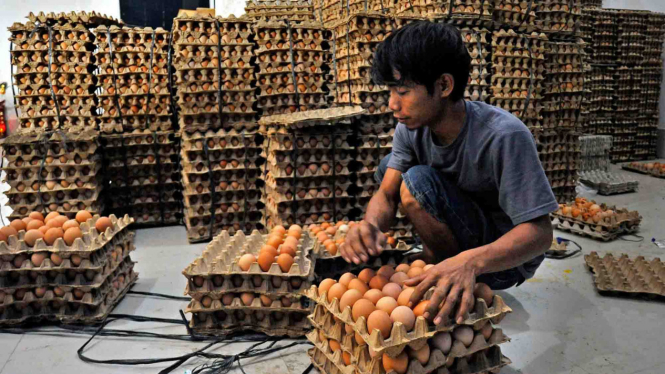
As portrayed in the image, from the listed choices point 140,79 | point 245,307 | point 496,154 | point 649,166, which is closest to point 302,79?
point 140,79

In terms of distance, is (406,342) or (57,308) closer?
(406,342)

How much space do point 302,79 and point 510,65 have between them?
2493mm

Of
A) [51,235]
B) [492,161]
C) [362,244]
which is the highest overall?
[492,161]

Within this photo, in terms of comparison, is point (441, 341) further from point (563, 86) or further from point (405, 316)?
point (563, 86)

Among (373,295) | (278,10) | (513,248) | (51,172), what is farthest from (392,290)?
(278,10)

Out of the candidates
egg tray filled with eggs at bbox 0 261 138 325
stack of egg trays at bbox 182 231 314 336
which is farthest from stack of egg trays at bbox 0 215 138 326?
stack of egg trays at bbox 182 231 314 336

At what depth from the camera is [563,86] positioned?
5875mm

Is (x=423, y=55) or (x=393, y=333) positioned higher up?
(x=423, y=55)

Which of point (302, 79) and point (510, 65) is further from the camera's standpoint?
point (510, 65)

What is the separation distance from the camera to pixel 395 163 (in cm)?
262

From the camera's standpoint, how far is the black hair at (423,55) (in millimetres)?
1887

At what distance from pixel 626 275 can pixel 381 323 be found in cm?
263

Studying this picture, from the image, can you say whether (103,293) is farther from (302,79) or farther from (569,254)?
(569,254)

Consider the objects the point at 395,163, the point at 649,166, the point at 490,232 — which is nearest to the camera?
the point at 490,232
